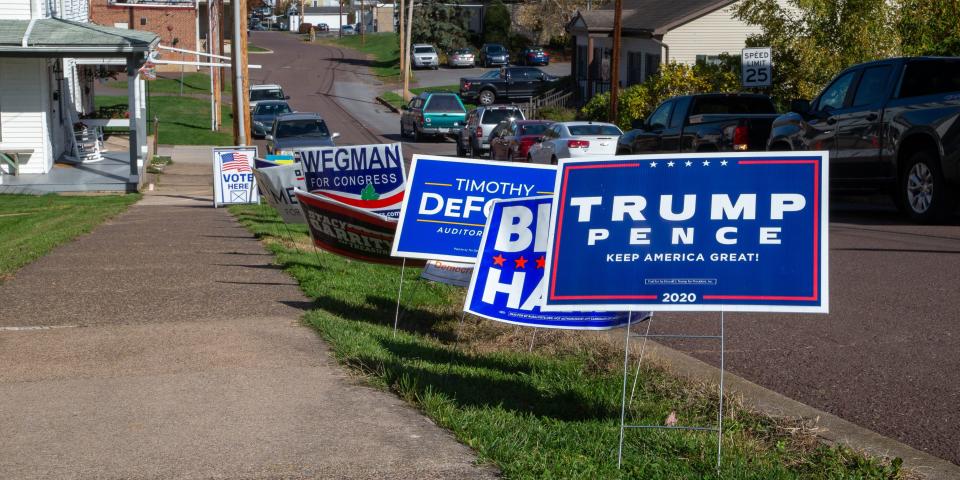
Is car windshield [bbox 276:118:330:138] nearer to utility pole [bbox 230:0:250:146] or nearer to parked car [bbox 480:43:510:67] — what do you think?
utility pole [bbox 230:0:250:146]

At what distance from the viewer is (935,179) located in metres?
13.3

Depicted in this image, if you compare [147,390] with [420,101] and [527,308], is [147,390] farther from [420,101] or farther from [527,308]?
[420,101]

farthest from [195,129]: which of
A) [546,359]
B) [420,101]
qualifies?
[546,359]

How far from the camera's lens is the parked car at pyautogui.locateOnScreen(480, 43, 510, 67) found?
71.0 meters

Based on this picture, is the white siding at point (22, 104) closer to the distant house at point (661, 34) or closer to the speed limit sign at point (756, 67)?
the speed limit sign at point (756, 67)

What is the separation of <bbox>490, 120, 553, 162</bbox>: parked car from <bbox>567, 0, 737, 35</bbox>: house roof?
1159 cm

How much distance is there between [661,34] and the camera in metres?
39.2

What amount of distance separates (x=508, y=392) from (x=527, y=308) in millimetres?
649

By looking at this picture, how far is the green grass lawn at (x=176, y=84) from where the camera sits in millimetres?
60000

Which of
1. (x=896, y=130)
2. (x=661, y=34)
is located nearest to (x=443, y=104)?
(x=661, y=34)

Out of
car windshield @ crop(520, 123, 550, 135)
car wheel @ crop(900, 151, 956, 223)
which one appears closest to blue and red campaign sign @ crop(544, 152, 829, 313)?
car wheel @ crop(900, 151, 956, 223)

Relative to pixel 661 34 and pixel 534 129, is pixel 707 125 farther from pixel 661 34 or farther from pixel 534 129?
pixel 661 34

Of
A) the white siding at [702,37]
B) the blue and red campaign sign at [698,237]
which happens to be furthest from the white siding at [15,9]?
the blue and red campaign sign at [698,237]

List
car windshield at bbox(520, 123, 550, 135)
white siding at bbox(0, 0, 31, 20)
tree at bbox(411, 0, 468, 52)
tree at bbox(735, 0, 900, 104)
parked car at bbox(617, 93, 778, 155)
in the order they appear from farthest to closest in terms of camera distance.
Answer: tree at bbox(411, 0, 468, 52), car windshield at bbox(520, 123, 550, 135), white siding at bbox(0, 0, 31, 20), tree at bbox(735, 0, 900, 104), parked car at bbox(617, 93, 778, 155)
